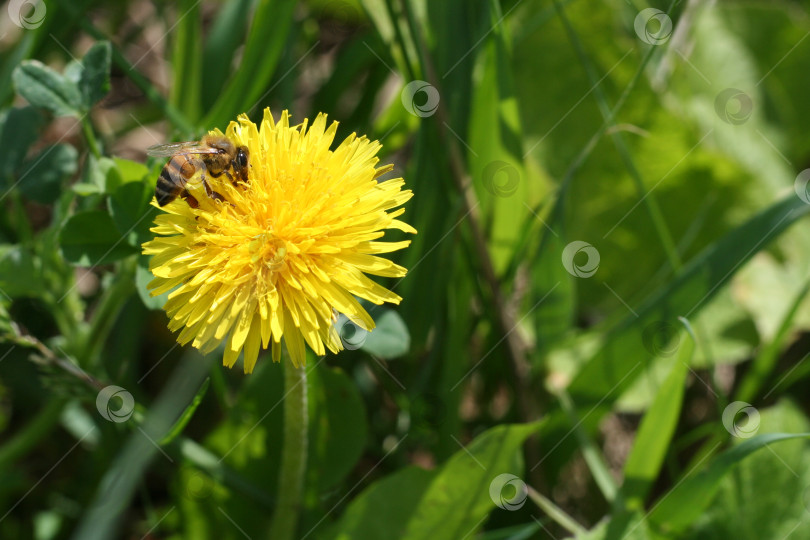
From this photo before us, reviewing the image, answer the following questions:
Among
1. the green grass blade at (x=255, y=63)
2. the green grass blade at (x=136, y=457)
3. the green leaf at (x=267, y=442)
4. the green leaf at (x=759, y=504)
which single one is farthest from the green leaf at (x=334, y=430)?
the green leaf at (x=759, y=504)

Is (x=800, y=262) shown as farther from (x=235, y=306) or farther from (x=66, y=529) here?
(x=66, y=529)

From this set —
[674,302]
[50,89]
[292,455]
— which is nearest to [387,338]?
[292,455]

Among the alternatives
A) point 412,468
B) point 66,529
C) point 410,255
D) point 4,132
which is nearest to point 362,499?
point 412,468

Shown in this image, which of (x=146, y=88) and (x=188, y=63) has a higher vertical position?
(x=188, y=63)

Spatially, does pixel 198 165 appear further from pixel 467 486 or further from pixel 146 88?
pixel 467 486

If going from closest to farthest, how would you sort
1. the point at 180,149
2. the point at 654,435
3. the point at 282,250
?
1. the point at 282,250
2. the point at 180,149
3. the point at 654,435

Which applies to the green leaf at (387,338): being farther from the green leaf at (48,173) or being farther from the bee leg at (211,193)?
the green leaf at (48,173)
